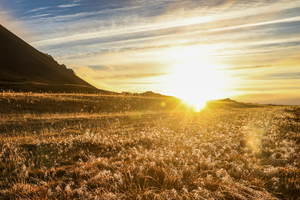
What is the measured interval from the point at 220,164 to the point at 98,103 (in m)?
27.7

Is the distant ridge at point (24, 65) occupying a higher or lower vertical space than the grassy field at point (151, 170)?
higher

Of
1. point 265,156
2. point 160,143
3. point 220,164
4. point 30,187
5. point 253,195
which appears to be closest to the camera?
point 253,195

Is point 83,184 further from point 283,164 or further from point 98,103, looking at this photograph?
point 98,103

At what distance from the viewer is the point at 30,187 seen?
16.4 ft

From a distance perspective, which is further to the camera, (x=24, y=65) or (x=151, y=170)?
(x=24, y=65)

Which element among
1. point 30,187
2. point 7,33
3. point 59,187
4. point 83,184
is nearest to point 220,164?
point 83,184

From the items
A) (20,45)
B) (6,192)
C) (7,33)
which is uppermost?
(7,33)

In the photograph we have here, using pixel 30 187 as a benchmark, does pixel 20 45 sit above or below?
above

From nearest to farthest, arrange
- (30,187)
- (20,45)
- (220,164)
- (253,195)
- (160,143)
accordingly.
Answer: (253,195), (30,187), (220,164), (160,143), (20,45)

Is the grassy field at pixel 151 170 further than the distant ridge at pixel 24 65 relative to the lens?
No

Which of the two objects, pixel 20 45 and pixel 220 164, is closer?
pixel 220 164

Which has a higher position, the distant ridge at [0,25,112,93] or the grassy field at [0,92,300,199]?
the distant ridge at [0,25,112,93]

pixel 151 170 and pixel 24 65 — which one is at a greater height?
pixel 24 65

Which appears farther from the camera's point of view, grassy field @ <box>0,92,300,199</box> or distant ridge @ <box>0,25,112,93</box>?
distant ridge @ <box>0,25,112,93</box>
